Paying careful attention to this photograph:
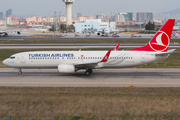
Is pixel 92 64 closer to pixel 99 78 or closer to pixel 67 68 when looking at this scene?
pixel 99 78

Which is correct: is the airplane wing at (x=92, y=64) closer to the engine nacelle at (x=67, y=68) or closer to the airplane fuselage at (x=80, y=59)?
the airplane fuselage at (x=80, y=59)

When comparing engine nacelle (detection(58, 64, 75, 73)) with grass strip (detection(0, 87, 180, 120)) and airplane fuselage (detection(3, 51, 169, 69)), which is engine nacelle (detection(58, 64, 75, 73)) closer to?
airplane fuselage (detection(3, 51, 169, 69))

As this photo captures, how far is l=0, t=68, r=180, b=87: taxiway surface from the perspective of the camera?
28438mm

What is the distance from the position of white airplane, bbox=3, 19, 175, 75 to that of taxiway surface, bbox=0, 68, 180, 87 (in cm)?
140

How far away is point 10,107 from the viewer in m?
18.9

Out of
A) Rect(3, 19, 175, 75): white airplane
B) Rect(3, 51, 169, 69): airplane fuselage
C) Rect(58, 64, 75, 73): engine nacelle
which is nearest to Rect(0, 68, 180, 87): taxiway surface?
Rect(58, 64, 75, 73): engine nacelle

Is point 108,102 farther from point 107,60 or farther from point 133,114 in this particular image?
point 107,60

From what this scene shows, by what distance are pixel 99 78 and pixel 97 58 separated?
118 inches

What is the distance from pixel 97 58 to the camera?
33.2 m

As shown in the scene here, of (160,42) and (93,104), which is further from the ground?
(160,42)

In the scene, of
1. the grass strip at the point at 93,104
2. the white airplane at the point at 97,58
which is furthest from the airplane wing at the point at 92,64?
the grass strip at the point at 93,104

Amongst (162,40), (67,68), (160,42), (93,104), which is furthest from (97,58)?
(93,104)

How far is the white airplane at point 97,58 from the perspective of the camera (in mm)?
32312

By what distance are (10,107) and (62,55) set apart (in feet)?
50.1
